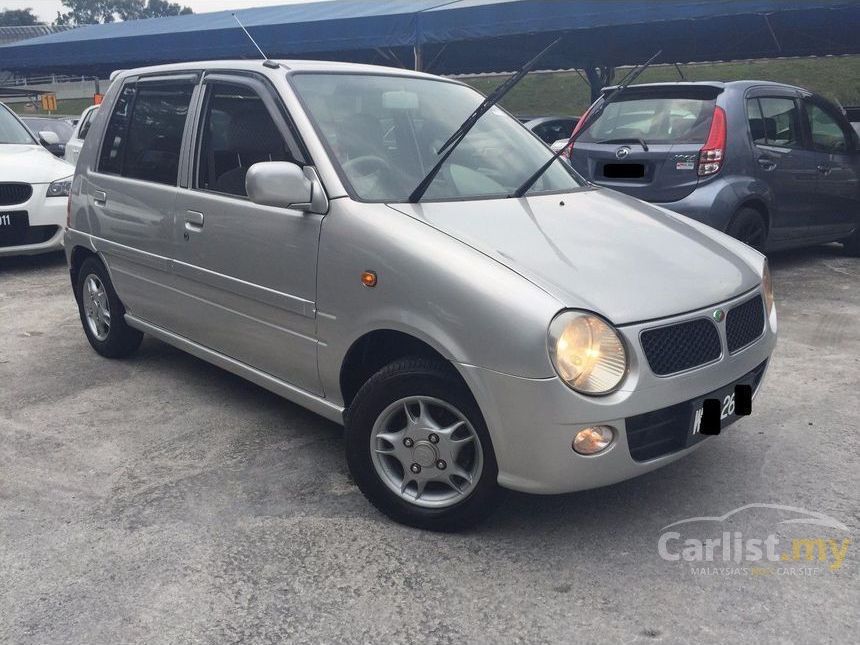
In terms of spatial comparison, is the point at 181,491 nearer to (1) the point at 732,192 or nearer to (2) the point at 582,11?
(1) the point at 732,192

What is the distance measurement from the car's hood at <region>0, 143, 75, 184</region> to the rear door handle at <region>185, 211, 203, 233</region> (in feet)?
13.3

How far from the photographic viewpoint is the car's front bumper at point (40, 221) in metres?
7.73

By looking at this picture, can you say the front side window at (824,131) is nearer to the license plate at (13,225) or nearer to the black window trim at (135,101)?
the black window trim at (135,101)

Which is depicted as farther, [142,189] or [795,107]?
[795,107]

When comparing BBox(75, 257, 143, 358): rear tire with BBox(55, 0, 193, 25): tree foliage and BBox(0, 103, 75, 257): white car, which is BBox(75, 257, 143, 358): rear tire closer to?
BBox(0, 103, 75, 257): white car

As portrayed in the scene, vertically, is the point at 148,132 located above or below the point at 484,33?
below

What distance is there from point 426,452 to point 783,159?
5184 millimetres

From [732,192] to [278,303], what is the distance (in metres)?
4.10

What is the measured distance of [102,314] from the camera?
16.8 feet

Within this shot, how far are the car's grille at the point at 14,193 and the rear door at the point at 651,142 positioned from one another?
16.2 feet

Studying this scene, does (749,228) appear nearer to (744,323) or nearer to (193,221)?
(744,323)

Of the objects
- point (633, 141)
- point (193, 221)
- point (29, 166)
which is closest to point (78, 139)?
point (29, 166)

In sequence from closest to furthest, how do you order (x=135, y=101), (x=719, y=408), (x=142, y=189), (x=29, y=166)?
(x=719, y=408), (x=142, y=189), (x=135, y=101), (x=29, y=166)

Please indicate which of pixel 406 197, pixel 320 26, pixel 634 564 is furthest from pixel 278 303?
pixel 320 26
